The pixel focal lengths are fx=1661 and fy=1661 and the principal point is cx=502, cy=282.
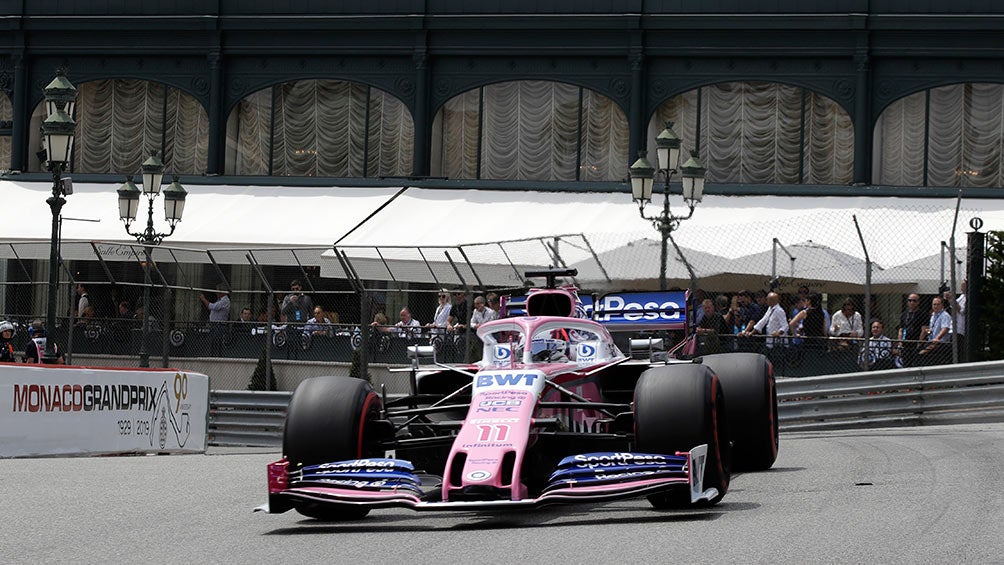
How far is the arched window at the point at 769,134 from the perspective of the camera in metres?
34.6

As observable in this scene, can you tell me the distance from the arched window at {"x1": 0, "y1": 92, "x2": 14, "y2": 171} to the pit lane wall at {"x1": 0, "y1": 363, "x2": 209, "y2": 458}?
2143 cm

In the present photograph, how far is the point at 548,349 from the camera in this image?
470 inches

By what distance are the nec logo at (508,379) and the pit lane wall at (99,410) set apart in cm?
822

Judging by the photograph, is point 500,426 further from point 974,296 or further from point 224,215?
point 224,215

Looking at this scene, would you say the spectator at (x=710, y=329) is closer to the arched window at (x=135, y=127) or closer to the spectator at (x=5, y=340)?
the spectator at (x=5, y=340)

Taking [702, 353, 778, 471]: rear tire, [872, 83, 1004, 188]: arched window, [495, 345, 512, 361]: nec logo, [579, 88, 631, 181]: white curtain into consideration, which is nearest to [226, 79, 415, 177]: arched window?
[579, 88, 631, 181]: white curtain

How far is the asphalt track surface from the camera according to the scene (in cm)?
828

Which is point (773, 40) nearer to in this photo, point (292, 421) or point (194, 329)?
point (194, 329)

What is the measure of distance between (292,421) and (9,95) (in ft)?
102

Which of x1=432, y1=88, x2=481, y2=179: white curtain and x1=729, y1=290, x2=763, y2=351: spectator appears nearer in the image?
x1=729, y1=290, x2=763, y2=351: spectator

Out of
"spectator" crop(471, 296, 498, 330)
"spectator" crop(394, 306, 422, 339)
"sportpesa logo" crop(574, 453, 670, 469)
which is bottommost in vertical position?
"sportpesa logo" crop(574, 453, 670, 469)

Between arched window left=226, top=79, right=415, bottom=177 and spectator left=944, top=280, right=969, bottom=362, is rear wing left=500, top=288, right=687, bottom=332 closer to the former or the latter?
spectator left=944, top=280, right=969, bottom=362
